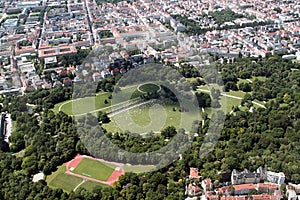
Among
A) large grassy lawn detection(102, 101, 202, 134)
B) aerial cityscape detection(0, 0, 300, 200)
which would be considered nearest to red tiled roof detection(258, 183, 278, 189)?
aerial cityscape detection(0, 0, 300, 200)

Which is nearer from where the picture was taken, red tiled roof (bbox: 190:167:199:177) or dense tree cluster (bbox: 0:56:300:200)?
dense tree cluster (bbox: 0:56:300:200)

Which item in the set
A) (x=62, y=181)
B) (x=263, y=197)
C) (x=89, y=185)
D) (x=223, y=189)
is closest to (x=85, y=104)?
(x=62, y=181)

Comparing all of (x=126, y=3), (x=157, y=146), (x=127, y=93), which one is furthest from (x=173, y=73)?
(x=126, y=3)

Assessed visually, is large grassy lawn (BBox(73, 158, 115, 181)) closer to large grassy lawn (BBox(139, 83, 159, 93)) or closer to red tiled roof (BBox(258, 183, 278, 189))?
red tiled roof (BBox(258, 183, 278, 189))

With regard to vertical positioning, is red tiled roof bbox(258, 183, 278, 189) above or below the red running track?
above

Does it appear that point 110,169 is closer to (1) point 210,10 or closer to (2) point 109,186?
(2) point 109,186

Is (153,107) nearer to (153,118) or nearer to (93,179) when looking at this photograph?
(153,118)

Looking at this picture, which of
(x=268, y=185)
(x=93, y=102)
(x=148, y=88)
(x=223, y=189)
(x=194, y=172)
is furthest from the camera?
(x=148, y=88)

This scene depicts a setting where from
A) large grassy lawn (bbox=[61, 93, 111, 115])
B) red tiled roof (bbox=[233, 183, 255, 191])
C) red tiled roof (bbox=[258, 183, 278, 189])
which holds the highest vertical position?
red tiled roof (bbox=[258, 183, 278, 189])
